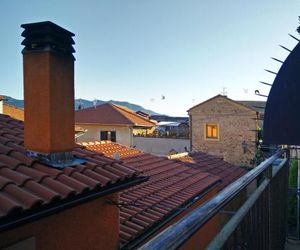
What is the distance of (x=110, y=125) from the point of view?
29641mm

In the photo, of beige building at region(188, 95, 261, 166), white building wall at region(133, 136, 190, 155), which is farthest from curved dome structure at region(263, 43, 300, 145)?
white building wall at region(133, 136, 190, 155)

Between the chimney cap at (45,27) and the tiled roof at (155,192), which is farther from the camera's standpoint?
the tiled roof at (155,192)

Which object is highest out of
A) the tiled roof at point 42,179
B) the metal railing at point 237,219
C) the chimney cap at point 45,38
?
the chimney cap at point 45,38

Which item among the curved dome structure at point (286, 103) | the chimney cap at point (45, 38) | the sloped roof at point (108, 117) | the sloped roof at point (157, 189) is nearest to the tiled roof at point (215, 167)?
the sloped roof at point (157, 189)

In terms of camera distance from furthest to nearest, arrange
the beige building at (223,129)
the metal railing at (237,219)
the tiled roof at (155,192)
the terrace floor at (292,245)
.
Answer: the beige building at (223,129) < the tiled roof at (155,192) < the terrace floor at (292,245) < the metal railing at (237,219)

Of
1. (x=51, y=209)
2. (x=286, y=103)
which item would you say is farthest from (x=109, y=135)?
(x=286, y=103)

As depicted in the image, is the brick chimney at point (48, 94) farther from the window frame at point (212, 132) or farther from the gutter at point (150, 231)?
the window frame at point (212, 132)

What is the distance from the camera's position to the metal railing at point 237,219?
2.63ft

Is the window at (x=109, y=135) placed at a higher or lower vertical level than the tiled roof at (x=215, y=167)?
higher

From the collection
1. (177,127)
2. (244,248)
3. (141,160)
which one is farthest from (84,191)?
(177,127)

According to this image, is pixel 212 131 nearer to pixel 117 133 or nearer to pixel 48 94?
pixel 117 133

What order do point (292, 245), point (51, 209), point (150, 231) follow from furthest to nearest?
point (150, 231) < point (292, 245) < point (51, 209)

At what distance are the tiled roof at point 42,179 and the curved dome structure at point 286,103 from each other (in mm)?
1908

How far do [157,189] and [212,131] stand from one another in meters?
20.5
